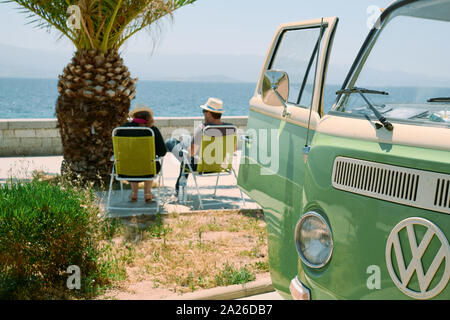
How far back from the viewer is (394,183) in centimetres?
204

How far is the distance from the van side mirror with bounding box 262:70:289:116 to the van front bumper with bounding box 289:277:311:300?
1112 mm

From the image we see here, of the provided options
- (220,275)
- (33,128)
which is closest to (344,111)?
(220,275)

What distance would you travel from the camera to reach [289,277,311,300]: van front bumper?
2479 millimetres

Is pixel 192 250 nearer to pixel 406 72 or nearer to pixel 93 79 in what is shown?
pixel 406 72

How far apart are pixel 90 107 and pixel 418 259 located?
24.4 ft

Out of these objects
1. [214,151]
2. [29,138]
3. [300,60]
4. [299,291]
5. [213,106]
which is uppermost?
[300,60]

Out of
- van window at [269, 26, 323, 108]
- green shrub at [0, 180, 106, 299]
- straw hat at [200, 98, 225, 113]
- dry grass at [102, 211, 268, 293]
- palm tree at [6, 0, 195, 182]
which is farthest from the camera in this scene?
palm tree at [6, 0, 195, 182]

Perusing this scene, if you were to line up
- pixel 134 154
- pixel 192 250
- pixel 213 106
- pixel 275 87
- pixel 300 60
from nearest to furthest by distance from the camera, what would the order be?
pixel 275 87 < pixel 300 60 < pixel 192 250 < pixel 134 154 < pixel 213 106

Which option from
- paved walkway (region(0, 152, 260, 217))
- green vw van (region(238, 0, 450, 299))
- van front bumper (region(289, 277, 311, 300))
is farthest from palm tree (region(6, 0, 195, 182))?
van front bumper (region(289, 277, 311, 300))

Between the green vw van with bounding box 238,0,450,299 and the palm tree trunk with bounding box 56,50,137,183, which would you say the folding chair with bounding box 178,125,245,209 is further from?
the green vw van with bounding box 238,0,450,299

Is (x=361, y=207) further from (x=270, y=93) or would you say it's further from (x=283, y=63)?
(x=283, y=63)

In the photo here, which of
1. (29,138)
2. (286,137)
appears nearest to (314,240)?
(286,137)

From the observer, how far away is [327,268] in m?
2.34

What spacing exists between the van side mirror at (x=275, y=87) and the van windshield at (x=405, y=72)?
430 mm
